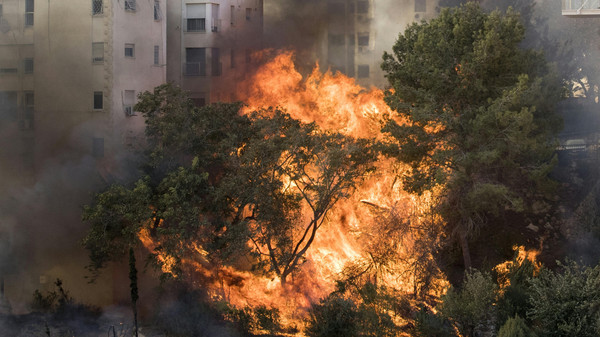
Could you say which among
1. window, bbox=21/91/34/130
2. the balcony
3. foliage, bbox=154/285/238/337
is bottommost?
foliage, bbox=154/285/238/337

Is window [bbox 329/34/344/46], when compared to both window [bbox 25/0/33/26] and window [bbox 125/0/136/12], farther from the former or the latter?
window [bbox 25/0/33/26]

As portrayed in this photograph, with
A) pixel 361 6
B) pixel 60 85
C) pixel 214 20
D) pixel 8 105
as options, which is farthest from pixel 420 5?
pixel 8 105

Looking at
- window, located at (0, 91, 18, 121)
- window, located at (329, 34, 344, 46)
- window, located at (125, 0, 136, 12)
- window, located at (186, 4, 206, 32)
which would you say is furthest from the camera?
window, located at (329, 34, 344, 46)

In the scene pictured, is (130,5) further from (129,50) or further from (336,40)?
(336,40)

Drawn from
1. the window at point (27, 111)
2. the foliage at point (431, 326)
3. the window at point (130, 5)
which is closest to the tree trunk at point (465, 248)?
→ the foliage at point (431, 326)

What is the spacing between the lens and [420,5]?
53.5m

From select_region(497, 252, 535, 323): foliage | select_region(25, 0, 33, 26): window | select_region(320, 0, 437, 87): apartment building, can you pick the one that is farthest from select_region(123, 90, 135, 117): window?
select_region(497, 252, 535, 323): foliage

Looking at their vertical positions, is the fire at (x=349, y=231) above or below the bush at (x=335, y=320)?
above

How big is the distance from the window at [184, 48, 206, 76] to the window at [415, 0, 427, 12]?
15772 millimetres

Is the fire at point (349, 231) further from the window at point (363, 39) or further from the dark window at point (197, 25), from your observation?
the window at point (363, 39)

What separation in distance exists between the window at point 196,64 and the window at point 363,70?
11.5 m

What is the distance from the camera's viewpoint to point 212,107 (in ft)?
116

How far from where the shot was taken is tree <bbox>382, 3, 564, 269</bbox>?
3266cm

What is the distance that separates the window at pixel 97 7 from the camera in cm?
3950
